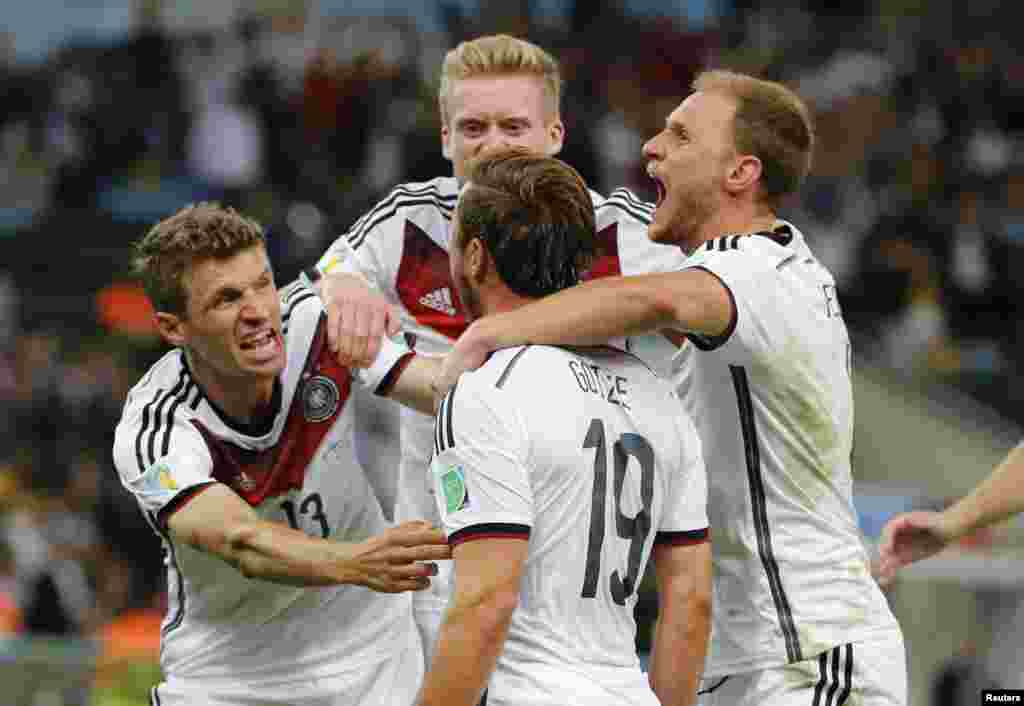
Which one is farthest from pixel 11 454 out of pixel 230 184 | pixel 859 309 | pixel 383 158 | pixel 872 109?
pixel 872 109

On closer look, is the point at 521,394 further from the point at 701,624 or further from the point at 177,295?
the point at 177,295

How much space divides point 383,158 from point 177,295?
9.33 metres

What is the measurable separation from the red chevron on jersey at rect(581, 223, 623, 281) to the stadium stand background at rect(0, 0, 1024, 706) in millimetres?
4744

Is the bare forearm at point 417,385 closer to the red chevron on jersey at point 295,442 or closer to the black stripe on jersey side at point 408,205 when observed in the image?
the red chevron on jersey at point 295,442

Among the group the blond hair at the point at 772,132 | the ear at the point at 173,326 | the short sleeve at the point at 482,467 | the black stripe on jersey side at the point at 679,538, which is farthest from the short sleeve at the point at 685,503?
the ear at the point at 173,326

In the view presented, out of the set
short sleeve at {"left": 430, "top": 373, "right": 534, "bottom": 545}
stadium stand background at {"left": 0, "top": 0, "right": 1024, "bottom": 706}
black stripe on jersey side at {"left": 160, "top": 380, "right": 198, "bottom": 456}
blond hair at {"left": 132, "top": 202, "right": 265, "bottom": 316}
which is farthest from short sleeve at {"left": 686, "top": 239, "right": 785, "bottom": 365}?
stadium stand background at {"left": 0, "top": 0, "right": 1024, "bottom": 706}

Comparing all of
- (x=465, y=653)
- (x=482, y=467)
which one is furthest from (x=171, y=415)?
(x=465, y=653)

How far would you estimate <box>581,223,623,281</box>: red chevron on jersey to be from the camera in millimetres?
5117

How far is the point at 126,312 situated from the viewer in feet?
42.2

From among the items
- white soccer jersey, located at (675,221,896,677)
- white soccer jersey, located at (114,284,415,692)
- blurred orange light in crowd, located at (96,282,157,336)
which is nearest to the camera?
white soccer jersey, located at (675,221,896,677)

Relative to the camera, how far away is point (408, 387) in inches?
186

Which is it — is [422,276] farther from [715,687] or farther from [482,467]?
[482,467]

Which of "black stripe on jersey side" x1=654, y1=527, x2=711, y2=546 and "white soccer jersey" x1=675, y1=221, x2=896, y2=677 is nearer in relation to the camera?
"black stripe on jersey side" x1=654, y1=527, x2=711, y2=546

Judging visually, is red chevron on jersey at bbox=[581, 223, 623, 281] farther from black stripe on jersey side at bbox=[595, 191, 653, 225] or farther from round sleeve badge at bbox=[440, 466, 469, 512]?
round sleeve badge at bbox=[440, 466, 469, 512]
